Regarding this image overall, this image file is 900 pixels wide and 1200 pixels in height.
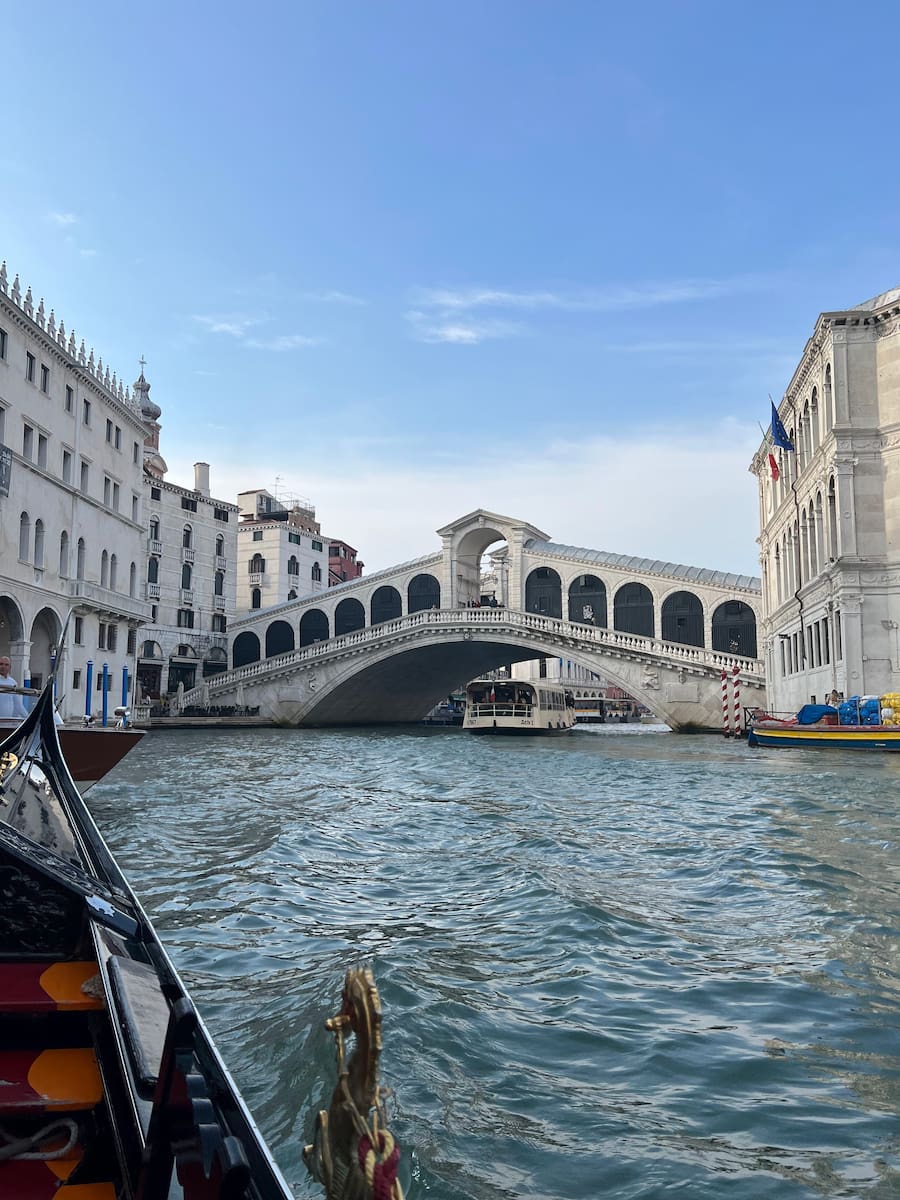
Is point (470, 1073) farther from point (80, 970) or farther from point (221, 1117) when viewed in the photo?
point (221, 1117)

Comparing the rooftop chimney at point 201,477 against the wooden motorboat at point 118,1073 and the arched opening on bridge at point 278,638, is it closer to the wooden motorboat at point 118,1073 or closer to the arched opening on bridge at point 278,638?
the arched opening on bridge at point 278,638

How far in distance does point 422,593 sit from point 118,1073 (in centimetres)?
3177

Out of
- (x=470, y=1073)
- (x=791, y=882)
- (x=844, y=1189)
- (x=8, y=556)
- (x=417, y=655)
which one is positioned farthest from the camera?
(x=417, y=655)

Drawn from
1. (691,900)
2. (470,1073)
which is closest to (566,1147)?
(470,1073)

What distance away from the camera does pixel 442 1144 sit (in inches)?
98.1

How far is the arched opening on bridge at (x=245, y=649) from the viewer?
36062mm

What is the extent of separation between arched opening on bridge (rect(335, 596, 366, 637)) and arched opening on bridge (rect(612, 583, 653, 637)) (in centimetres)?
981

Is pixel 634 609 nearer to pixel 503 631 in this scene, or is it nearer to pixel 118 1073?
pixel 503 631

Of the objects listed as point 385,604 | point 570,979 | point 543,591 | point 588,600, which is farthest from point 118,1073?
point 385,604

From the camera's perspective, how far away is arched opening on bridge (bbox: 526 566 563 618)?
Result: 3073 cm

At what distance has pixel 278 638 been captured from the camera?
35.8 meters

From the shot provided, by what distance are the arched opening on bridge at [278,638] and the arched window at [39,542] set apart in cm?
1584

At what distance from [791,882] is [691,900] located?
802mm

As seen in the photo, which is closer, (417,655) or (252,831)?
(252,831)
